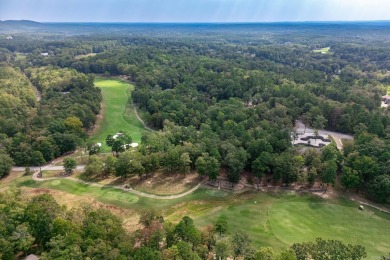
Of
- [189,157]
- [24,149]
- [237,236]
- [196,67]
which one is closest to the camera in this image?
[237,236]

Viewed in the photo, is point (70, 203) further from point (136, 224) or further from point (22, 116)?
point (22, 116)

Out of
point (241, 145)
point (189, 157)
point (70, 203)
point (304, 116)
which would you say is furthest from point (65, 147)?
point (304, 116)

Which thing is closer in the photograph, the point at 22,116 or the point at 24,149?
the point at 24,149

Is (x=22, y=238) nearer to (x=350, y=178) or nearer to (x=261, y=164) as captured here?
(x=261, y=164)

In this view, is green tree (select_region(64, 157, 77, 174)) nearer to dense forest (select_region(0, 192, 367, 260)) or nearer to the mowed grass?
the mowed grass

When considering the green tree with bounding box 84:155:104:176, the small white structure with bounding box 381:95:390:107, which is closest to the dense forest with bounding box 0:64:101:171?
the green tree with bounding box 84:155:104:176

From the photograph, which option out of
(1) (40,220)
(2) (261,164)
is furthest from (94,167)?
(2) (261,164)
